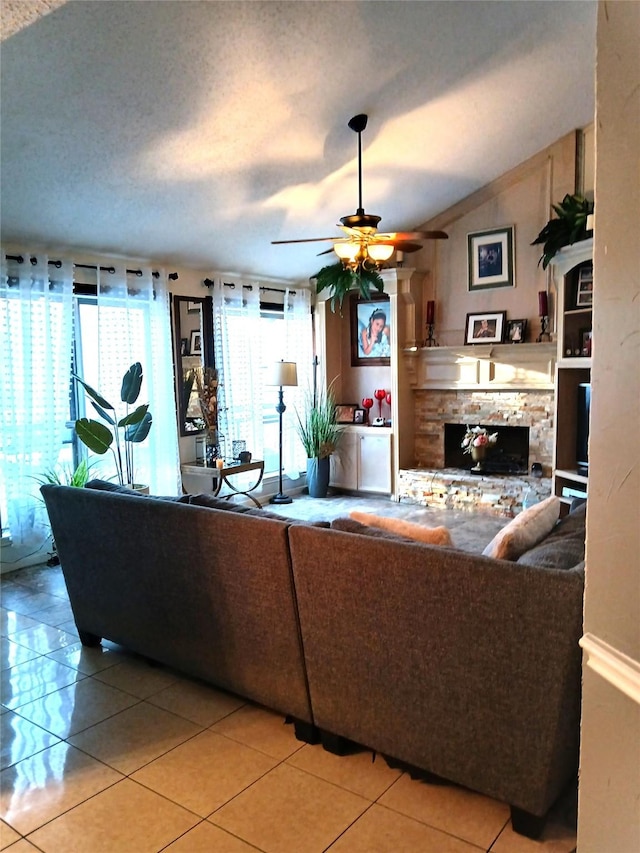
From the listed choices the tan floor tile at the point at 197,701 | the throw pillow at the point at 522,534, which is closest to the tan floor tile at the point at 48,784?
the tan floor tile at the point at 197,701

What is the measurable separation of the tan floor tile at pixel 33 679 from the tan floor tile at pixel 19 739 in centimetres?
13

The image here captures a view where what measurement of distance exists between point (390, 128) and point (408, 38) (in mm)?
920

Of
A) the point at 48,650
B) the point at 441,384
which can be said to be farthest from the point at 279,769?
the point at 441,384

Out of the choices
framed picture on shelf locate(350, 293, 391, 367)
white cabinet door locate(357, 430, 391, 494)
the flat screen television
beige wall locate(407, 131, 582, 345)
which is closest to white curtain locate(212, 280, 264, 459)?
white cabinet door locate(357, 430, 391, 494)

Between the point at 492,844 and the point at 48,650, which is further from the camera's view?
the point at 48,650

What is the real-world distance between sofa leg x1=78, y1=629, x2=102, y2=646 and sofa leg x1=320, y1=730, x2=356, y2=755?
4.96 feet

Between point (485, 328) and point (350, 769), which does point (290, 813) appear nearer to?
point (350, 769)

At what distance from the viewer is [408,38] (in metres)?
3.62

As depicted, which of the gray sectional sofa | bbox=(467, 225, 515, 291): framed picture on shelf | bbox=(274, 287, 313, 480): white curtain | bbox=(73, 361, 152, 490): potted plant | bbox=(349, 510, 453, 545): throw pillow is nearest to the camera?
the gray sectional sofa

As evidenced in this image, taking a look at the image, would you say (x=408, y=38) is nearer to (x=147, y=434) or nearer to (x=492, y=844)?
(x=147, y=434)

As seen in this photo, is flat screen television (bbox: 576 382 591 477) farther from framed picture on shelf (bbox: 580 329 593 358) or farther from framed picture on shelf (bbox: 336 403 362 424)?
framed picture on shelf (bbox: 336 403 362 424)

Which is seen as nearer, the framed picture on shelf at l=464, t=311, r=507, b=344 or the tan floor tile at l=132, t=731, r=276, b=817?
the tan floor tile at l=132, t=731, r=276, b=817

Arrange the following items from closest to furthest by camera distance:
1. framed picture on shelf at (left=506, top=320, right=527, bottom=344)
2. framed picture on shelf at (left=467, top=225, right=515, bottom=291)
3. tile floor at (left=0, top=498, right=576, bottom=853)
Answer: tile floor at (left=0, top=498, right=576, bottom=853) → framed picture on shelf at (left=506, top=320, right=527, bottom=344) → framed picture on shelf at (left=467, top=225, right=515, bottom=291)

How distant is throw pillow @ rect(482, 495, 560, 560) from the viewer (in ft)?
6.98
